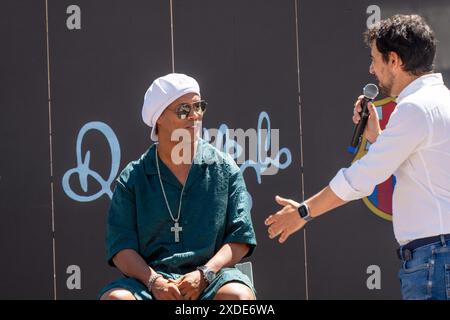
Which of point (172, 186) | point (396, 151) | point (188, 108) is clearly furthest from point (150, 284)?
point (396, 151)

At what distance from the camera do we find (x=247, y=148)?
5539 mm

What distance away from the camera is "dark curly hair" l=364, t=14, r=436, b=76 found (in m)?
3.23

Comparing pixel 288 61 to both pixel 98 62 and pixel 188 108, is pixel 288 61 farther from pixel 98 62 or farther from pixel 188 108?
pixel 188 108

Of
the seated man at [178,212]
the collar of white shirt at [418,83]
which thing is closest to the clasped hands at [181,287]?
the seated man at [178,212]

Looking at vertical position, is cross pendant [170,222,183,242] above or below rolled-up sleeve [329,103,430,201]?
below

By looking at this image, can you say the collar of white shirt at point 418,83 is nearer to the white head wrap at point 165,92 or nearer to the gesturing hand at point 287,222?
the gesturing hand at point 287,222

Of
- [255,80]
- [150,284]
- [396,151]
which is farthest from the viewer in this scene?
[255,80]

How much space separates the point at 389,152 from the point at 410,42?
0.47m

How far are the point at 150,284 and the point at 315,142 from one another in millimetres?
2152
